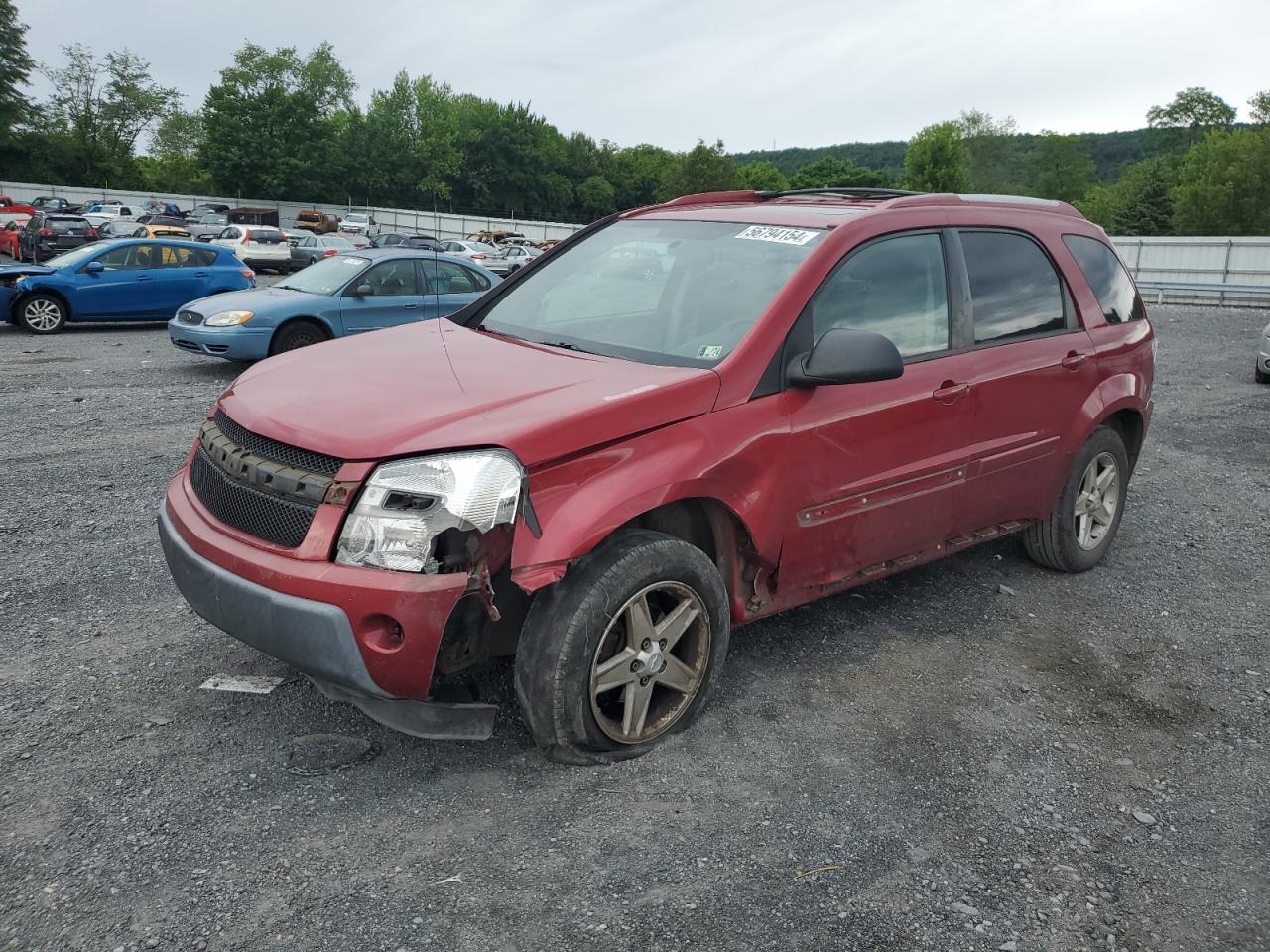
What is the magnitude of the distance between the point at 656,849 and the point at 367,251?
35.9 ft

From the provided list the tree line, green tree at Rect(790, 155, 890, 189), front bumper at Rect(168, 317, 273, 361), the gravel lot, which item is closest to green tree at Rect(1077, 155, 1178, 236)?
the tree line

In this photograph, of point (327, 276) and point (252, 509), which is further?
point (327, 276)

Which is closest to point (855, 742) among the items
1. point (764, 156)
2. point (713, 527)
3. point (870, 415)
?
point (713, 527)

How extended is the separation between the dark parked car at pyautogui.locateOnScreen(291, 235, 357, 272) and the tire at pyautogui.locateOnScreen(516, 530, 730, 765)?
97.6 feet

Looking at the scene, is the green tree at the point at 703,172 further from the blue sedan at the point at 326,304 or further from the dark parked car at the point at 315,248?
the blue sedan at the point at 326,304

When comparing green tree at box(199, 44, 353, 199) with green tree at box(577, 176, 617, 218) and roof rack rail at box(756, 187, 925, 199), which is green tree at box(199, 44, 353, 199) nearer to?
green tree at box(577, 176, 617, 218)

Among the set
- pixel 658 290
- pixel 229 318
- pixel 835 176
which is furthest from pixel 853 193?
pixel 835 176

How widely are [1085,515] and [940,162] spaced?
117m

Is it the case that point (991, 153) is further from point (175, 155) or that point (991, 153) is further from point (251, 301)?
point (251, 301)

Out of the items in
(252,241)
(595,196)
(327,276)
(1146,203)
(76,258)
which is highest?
(595,196)

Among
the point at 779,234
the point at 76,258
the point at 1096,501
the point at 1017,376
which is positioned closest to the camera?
the point at 779,234

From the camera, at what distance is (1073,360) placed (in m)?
5.00

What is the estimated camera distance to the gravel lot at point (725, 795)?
9.14ft

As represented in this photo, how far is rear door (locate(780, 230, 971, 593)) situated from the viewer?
152 inches
